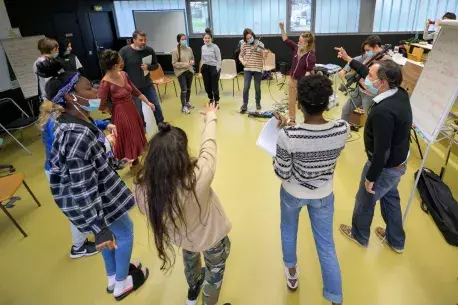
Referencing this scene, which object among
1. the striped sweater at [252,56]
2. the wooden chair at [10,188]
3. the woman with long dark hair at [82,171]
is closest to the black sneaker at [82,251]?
the wooden chair at [10,188]

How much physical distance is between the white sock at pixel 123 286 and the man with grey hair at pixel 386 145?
1738 millimetres

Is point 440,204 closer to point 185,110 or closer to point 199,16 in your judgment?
point 185,110

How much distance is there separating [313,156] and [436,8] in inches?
274

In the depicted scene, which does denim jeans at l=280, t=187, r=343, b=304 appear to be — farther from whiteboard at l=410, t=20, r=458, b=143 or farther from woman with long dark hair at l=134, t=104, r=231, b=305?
whiteboard at l=410, t=20, r=458, b=143

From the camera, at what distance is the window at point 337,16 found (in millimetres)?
Result: 6949

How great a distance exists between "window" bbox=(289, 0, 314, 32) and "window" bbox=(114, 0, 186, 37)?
2.84m

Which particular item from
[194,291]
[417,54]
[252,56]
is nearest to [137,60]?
[252,56]

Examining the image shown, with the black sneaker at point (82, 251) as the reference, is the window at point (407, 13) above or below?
above

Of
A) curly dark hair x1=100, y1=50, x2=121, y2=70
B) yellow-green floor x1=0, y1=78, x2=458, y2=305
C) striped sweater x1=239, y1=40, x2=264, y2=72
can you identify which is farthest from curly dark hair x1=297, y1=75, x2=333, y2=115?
striped sweater x1=239, y1=40, x2=264, y2=72

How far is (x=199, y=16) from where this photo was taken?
308 inches

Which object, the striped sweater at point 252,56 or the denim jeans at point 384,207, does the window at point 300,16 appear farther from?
the denim jeans at point 384,207

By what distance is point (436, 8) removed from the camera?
6289mm

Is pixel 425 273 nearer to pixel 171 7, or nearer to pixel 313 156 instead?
pixel 313 156

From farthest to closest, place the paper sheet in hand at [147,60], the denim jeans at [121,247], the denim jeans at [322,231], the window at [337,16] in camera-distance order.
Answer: the window at [337,16] → the paper sheet in hand at [147,60] → the denim jeans at [121,247] → the denim jeans at [322,231]
